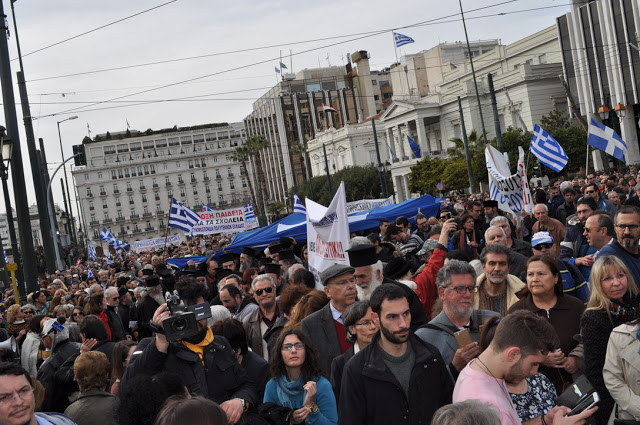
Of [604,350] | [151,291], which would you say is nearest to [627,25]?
[151,291]

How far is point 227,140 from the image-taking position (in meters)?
147

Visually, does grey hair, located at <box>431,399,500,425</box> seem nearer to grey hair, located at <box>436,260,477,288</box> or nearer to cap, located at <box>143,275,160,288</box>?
grey hair, located at <box>436,260,477,288</box>

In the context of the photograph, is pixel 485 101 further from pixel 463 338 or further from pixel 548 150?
pixel 463 338

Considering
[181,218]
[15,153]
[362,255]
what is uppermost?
[15,153]

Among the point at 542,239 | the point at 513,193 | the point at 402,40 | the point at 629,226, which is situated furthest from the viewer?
the point at 402,40

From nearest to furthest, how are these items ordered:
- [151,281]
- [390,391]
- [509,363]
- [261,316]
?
[509,363] < [390,391] < [261,316] < [151,281]

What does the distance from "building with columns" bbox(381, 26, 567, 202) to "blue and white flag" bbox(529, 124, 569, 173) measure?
39312 millimetres

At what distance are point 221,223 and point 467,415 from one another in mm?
23101

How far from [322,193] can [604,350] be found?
271 feet

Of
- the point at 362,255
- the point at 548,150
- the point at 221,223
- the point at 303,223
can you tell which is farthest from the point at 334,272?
the point at 221,223

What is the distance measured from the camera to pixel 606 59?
2053 inches

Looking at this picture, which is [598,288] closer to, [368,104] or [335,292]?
[335,292]

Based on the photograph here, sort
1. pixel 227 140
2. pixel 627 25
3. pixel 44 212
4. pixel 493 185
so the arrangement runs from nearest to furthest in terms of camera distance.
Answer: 1. pixel 493 185
2. pixel 44 212
3. pixel 627 25
4. pixel 227 140

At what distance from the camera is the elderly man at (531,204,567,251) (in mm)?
9961
